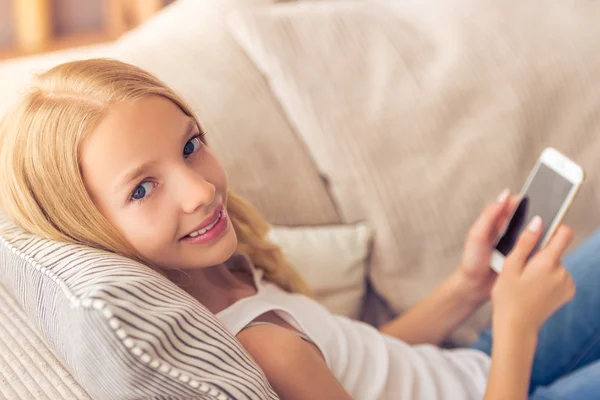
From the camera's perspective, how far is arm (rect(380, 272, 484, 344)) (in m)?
1.05

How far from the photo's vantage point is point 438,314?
3.49 ft

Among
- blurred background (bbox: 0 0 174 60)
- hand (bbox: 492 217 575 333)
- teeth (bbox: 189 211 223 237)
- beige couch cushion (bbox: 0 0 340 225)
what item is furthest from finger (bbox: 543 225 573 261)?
blurred background (bbox: 0 0 174 60)

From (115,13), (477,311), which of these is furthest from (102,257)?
(115,13)

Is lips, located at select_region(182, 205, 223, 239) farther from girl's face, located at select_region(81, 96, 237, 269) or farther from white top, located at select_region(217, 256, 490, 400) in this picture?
white top, located at select_region(217, 256, 490, 400)

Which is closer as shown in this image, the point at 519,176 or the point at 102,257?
the point at 102,257

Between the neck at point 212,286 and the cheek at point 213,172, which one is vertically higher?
the cheek at point 213,172

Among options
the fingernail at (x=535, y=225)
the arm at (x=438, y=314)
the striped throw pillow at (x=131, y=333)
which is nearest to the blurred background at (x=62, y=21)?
the arm at (x=438, y=314)

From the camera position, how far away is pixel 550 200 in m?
0.98

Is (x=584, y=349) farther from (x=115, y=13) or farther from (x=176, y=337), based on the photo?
(x=115, y=13)

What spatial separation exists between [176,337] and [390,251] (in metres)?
0.64

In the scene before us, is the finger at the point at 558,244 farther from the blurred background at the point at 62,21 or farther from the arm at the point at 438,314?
the blurred background at the point at 62,21

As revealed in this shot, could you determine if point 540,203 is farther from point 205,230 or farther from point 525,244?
point 205,230

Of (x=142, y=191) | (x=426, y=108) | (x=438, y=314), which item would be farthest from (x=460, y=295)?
(x=142, y=191)

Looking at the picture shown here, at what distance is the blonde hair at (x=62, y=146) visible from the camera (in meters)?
0.67
